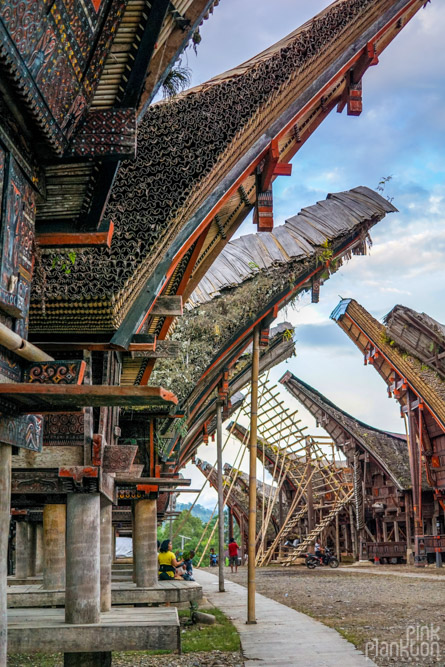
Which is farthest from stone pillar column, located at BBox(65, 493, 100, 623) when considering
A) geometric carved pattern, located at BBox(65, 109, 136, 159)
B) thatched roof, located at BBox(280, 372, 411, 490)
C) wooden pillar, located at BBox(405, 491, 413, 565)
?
thatched roof, located at BBox(280, 372, 411, 490)

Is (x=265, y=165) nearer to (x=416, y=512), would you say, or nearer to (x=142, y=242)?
(x=142, y=242)

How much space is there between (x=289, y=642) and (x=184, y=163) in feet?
18.9

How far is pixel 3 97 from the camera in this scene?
3846 millimetres

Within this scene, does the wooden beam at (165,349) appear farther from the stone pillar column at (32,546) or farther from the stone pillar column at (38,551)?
the stone pillar column at (38,551)

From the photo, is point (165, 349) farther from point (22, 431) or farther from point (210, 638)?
point (22, 431)

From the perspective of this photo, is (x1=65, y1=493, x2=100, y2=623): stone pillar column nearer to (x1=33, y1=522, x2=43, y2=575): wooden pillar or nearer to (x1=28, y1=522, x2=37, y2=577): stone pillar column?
(x1=28, y1=522, x2=37, y2=577): stone pillar column

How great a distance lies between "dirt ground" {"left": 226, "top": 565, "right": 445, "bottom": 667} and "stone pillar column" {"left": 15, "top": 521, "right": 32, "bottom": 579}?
210 inches

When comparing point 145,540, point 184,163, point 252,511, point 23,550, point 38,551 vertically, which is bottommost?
point 38,551

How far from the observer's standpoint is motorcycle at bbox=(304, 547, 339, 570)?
30.3 meters

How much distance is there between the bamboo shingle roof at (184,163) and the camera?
20.2 feet

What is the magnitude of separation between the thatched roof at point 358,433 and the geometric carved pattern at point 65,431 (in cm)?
2477

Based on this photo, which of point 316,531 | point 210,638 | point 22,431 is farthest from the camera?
point 316,531

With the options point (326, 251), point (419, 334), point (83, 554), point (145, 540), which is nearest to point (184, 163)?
point (83, 554)

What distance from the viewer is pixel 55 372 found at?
4570mm
